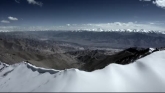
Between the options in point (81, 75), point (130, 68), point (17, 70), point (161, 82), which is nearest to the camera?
point (161, 82)

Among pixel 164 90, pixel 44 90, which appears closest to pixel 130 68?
pixel 164 90

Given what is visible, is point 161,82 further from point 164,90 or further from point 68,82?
point 68,82

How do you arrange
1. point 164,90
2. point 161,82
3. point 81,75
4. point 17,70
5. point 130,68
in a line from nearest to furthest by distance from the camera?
point 164,90
point 161,82
point 81,75
point 130,68
point 17,70

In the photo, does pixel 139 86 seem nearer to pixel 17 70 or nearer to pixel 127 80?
pixel 127 80

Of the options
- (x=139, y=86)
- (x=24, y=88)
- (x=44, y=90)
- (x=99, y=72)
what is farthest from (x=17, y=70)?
(x=139, y=86)

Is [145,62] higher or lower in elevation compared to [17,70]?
higher

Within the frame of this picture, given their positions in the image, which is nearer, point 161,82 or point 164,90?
point 164,90

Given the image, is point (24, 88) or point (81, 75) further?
point (24, 88)

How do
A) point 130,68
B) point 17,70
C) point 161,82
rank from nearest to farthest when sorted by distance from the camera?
point 161,82 → point 130,68 → point 17,70

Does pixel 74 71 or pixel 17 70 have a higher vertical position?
pixel 74 71
